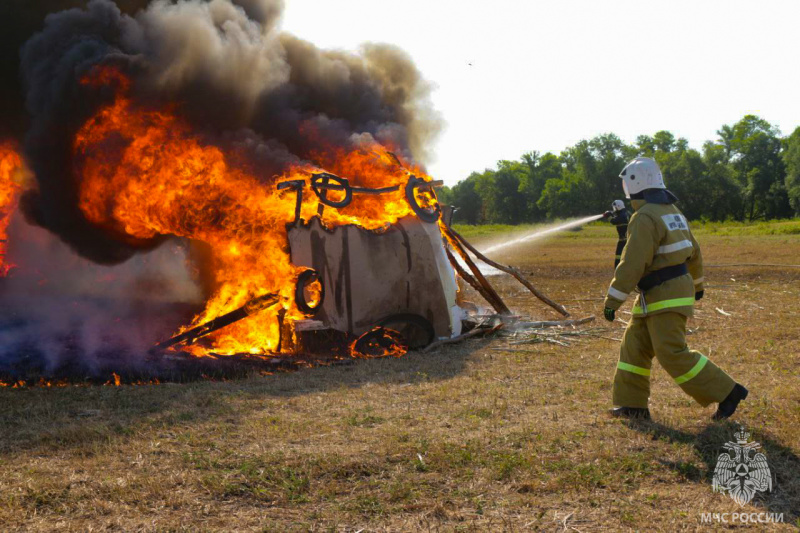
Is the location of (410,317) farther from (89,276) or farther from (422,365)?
(89,276)

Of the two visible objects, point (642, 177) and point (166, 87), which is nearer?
point (642, 177)

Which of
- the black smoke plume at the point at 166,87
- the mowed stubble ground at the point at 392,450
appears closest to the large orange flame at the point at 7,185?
the black smoke plume at the point at 166,87

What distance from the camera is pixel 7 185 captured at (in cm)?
1201

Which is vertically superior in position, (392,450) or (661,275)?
(661,275)

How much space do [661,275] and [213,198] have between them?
618 cm

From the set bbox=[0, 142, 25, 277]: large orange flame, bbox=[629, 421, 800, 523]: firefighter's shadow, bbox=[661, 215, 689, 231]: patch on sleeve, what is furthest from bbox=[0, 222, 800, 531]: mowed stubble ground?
bbox=[0, 142, 25, 277]: large orange flame

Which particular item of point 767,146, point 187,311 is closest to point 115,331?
point 187,311

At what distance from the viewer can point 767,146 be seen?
228ft

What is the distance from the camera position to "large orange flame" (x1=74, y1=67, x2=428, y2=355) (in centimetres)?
884

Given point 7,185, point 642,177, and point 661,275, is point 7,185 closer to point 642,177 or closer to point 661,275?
point 642,177

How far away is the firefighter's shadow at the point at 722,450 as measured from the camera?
150 inches

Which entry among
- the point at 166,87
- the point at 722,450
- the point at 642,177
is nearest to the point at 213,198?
the point at 166,87

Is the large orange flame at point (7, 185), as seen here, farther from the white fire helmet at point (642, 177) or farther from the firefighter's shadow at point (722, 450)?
the firefighter's shadow at point (722, 450)

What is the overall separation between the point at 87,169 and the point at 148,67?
5.65ft
